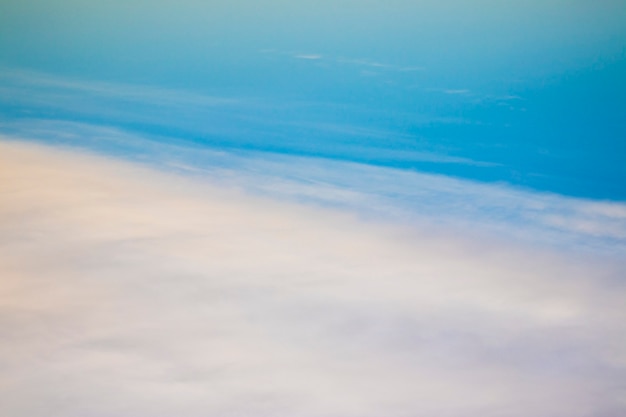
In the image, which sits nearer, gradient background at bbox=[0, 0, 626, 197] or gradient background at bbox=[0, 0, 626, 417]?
gradient background at bbox=[0, 0, 626, 417]

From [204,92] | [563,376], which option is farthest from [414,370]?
[204,92]

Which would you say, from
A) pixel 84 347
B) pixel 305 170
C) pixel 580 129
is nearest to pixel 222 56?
pixel 305 170

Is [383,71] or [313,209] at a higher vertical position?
[383,71]

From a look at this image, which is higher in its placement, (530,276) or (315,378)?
(530,276)

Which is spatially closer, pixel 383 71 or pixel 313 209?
pixel 313 209

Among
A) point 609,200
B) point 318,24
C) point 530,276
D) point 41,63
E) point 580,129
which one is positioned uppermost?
point 318,24

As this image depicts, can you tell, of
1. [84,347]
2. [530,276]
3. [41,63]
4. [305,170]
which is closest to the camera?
[84,347]

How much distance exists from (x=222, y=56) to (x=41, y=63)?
3.86 feet

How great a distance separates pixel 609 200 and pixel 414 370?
162 centimetres

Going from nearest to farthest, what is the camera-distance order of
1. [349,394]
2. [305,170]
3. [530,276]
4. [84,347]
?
[349,394] → [84,347] → [530,276] → [305,170]

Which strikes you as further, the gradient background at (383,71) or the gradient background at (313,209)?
the gradient background at (383,71)

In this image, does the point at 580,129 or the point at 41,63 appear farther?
the point at 41,63

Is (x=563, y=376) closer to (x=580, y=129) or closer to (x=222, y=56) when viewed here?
(x=580, y=129)

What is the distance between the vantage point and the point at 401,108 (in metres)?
4.37
